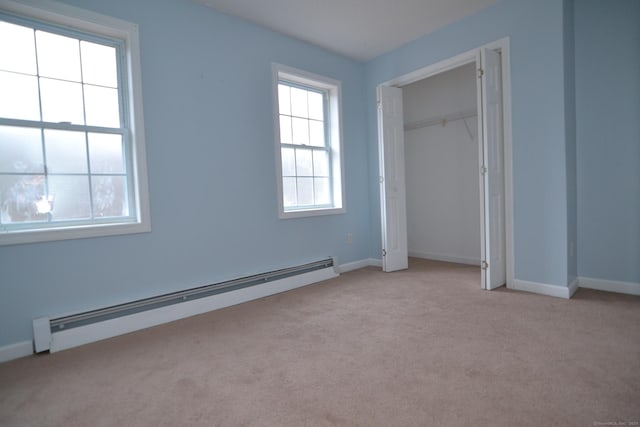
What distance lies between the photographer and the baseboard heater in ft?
7.80

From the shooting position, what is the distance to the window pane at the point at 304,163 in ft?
13.4

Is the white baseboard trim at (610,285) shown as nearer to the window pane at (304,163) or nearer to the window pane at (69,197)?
the window pane at (304,163)

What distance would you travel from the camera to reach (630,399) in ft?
5.15

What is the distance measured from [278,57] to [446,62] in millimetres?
1893

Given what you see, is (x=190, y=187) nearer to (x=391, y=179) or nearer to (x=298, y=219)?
(x=298, y=219)

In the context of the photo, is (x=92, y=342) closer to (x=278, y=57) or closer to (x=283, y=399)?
(x=283, y=399)

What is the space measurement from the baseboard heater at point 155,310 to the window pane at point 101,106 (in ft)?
4.80

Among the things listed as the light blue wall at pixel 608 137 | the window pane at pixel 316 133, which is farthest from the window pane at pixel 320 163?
the light blue wall at pixel 608 137

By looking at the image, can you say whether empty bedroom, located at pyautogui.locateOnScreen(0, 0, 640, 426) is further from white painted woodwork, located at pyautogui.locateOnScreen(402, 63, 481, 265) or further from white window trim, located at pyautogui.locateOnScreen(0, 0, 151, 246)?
white painted woodwork, located at pyautogui.locateOnScreen(402, 63, 481, 265)

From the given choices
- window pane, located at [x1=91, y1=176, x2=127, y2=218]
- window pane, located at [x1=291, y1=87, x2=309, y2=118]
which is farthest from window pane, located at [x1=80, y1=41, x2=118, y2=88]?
window pane, located at [x1=291, y1=87, x2=309, y2=118]

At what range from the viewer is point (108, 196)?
8.93 feet

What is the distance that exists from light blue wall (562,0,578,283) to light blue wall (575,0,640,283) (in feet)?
0.29

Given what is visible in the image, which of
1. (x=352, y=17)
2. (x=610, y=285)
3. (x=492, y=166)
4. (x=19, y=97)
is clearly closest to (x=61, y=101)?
(x=19, y=97)

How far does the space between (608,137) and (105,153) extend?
14.6 feet
